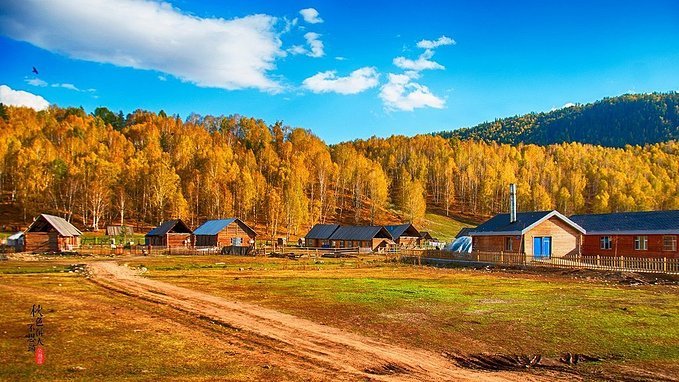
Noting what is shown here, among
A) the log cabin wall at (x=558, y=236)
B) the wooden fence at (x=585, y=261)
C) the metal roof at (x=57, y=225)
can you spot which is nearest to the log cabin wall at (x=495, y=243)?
the log cabin wall at (x=558, y=236)

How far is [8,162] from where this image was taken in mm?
117375

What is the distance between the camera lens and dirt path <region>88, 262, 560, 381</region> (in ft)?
41.7

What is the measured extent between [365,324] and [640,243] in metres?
42.7

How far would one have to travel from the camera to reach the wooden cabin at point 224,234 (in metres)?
91.3

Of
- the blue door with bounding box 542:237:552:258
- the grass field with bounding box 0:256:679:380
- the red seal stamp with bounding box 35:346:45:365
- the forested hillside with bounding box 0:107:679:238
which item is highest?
the forested hillside with bounding box 0:107:679:238

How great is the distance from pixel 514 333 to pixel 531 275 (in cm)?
2770

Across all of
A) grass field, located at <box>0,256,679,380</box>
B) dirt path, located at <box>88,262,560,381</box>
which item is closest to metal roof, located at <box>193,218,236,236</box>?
grass field, located at <box>0,256,679,380</box>

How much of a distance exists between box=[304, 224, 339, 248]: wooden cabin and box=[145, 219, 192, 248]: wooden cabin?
22.5 m

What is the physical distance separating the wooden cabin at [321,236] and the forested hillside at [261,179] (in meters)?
17.2

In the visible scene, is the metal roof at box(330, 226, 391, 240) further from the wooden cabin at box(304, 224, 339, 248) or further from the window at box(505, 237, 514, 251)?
the window at box(505, 237, 514, 251)

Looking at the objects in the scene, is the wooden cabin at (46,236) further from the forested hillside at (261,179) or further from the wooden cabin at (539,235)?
the wooden cabin at (539,235)

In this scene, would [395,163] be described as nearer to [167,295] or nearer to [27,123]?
[27,123]

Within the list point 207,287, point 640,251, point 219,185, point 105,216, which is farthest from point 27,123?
point 640,251

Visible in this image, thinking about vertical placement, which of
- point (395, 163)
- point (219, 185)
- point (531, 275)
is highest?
point (395, 163)
